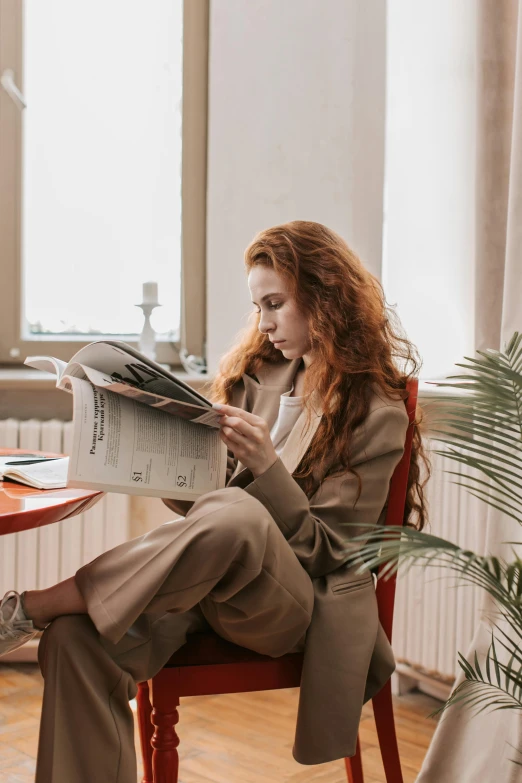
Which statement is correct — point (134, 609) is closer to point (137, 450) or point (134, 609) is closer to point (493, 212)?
point (137, 450)

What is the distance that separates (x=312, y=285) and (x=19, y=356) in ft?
4.69

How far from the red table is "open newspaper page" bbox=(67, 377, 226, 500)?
0.33ft

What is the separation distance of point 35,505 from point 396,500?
2.06 feet

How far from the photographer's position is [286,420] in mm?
1739

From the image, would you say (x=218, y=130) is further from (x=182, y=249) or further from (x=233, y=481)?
(x=233, y=481)

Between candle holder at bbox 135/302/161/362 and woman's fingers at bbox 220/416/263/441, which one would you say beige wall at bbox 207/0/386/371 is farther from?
woman's fingers at bbox 220/416/263/441

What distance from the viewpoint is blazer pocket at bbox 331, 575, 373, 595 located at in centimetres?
150

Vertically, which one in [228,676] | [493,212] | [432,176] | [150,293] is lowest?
[228,676]

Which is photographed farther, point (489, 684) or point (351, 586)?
point (351, 586)

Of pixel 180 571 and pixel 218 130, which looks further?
pixel 218 130

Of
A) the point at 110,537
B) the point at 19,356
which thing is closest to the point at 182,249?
the point at 19,356

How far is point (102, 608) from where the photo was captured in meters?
1.34

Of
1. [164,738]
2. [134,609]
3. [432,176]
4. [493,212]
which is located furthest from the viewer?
[432,176]

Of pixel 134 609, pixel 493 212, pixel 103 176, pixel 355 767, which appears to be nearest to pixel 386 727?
pixel 355 767
